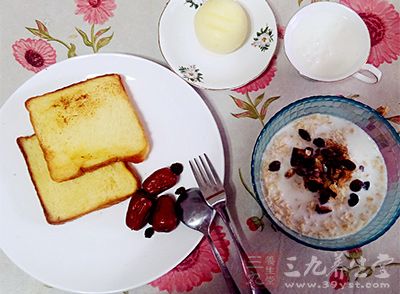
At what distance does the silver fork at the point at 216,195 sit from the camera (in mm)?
1030

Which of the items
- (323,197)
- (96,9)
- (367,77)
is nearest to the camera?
(323,197)

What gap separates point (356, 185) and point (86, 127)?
0.64m

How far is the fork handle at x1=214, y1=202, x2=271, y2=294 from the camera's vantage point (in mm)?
1015

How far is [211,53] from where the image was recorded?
1.23 metres

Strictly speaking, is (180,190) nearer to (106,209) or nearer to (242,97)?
(106,209)

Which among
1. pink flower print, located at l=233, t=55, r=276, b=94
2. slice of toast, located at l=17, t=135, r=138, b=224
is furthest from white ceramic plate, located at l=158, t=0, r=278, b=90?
slice of toast, located at l=17, t=135, r=138, b=224

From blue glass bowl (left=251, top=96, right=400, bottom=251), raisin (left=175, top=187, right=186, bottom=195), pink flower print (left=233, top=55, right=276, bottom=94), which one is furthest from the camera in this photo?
pink flower print (left=233, top=55, right=276, bottom=94)

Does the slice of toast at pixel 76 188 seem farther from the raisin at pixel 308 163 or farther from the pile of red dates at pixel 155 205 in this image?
the raisin at pixel 308 163

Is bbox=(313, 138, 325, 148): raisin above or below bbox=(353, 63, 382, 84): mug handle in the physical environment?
below

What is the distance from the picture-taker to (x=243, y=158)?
3.79 ft

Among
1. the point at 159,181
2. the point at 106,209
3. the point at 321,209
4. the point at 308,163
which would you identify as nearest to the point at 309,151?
the point at 308,163

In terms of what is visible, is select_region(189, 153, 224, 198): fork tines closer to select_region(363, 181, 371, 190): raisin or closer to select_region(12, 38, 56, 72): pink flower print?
select_region(363, 181, 371, 190): raisin

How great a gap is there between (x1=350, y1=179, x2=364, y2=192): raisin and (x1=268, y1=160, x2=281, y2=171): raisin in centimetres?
17

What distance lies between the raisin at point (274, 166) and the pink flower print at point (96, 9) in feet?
2.00
